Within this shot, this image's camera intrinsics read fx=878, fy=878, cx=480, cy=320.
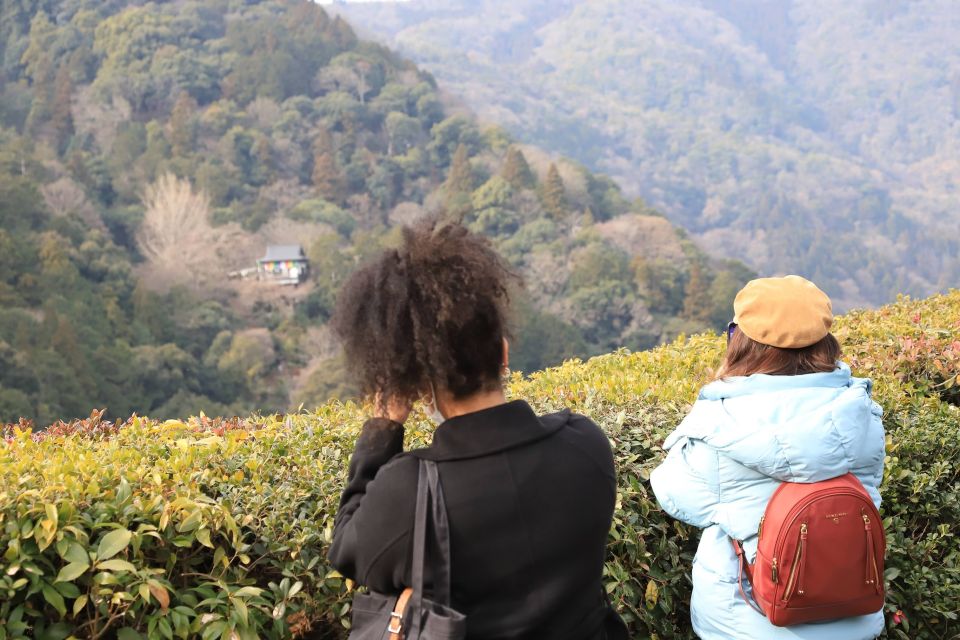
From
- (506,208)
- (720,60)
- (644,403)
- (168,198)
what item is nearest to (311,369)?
(168,198)

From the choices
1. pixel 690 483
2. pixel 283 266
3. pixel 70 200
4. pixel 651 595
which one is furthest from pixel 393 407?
pixel 70 200

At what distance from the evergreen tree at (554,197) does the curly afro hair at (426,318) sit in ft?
146

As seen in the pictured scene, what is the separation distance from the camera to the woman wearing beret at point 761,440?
5.82 ft

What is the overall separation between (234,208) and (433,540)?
1783 inches

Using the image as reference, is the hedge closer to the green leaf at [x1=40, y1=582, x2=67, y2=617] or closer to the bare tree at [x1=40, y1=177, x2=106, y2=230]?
the green leaf at [x1=40, y1=582, x2=67, y2=617]

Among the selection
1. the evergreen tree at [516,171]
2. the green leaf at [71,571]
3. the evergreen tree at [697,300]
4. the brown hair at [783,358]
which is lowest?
the evergreen tree at [697,300]

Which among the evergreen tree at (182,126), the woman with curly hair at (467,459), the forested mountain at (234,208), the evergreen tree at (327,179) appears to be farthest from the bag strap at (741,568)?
the evergreen tree at (182,126)

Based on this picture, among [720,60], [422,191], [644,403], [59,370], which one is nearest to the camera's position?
[644,403]

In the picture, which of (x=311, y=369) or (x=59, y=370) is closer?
(x=59, y=370)

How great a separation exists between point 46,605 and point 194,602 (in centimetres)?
26

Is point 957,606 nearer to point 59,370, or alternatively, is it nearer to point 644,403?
point 644,403

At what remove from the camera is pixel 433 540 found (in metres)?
1.36

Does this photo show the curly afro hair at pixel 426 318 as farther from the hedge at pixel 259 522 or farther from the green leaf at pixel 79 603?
the green leaf at pixel 79 603

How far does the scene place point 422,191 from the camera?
171 ft
